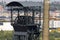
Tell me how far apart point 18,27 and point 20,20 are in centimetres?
45

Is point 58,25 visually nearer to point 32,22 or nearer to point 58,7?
point 58,7

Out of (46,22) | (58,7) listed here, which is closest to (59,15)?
(58,7)

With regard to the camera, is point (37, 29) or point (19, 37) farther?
point (37, 29)

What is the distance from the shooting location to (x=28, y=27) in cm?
979

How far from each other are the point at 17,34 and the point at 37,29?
105cm

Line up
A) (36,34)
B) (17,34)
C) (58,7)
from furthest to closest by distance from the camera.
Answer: (58,7)
(36,34)
(17,34)

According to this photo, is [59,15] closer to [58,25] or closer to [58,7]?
[58,7]

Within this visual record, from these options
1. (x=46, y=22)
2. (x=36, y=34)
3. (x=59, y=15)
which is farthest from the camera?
(x=59, y=15)

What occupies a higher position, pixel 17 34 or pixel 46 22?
pixel 46 22

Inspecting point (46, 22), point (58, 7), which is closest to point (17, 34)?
point (46, 22)

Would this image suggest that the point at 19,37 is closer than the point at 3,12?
Yes

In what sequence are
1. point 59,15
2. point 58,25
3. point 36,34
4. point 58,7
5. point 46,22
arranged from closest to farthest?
point 46,22
point 36,34
point 58,25
point 58,7
point 59,15

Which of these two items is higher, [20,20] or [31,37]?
[20,20]

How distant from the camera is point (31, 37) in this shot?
10.1 meters
